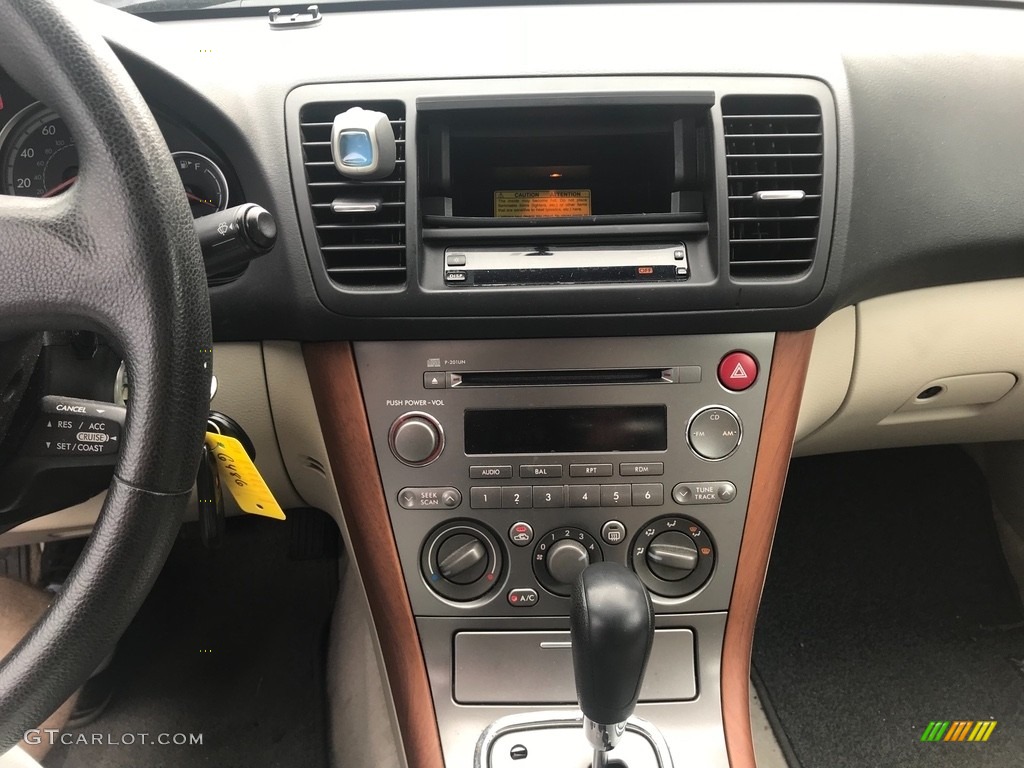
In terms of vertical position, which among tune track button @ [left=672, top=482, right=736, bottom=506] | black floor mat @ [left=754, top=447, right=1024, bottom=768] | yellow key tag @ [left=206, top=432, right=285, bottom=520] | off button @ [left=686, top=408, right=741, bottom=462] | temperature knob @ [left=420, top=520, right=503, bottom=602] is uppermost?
yellow key tag @ [left=206, top=432, right=285, bottom=520]

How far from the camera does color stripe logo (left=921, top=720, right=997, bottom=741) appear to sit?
1405 millimetres

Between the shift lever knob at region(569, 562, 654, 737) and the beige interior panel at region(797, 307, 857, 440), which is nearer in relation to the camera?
the shift lever knob at region(569, 562, 654, 737)

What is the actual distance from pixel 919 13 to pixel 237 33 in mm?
866

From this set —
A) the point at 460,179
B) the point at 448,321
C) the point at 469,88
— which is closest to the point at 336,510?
the point at 448,321

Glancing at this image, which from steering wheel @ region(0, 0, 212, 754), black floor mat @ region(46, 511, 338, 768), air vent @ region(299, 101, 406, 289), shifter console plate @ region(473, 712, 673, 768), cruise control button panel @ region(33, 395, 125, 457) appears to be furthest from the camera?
black floor mat @ region(46, 511, 338, 768)

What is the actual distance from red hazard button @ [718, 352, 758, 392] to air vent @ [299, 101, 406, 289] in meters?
0.39

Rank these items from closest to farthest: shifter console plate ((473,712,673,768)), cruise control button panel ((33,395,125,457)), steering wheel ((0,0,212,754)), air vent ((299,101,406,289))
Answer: steering wheel ((0,0,212,754)), cruise control button panel ((33,395,125,457)), air vent ((299,101,406,289)), shifter console plate ((473,712,673,768))

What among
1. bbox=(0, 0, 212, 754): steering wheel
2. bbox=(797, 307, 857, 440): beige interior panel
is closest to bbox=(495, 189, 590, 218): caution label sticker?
bbox=(797, 307, 857, 440): beige interior panel

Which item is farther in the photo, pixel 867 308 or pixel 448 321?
pixel 867 308

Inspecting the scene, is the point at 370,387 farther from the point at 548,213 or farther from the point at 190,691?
the point at 190,691

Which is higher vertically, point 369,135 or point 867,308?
point 369,135

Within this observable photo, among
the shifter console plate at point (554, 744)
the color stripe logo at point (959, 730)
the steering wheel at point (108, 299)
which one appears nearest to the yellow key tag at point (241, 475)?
the steering wheel at point (108, 299)

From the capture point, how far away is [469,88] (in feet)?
2.72

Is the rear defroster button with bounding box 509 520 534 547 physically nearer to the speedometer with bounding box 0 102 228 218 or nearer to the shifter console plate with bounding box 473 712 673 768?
the shifter console plate with bounding box 473 712 673 768
